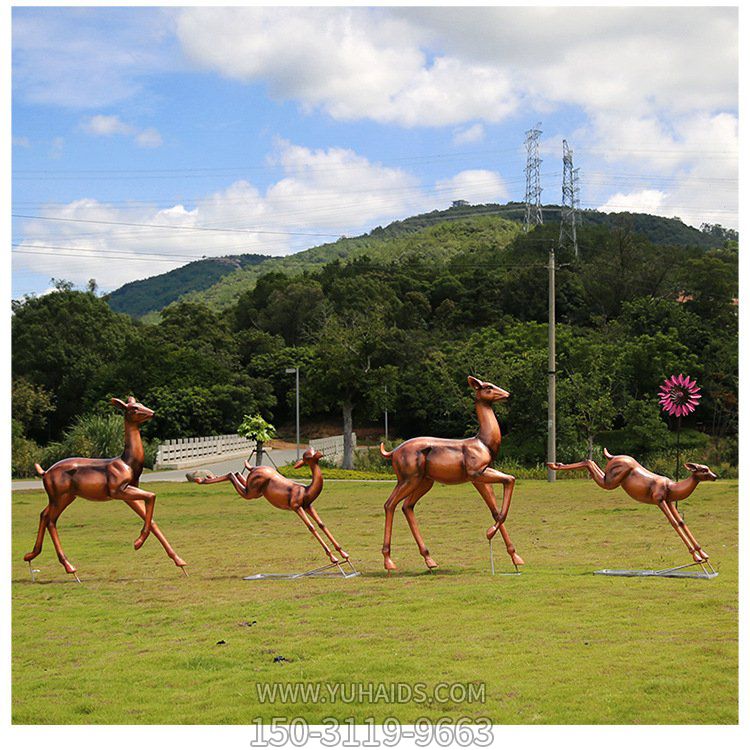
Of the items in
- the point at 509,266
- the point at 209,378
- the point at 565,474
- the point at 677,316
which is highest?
the point at 509,266

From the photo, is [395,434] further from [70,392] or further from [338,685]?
[338,685]

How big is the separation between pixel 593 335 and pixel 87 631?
4434 cm

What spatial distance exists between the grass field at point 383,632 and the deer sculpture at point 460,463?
0.97 m

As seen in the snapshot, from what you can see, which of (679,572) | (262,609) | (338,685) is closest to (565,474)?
(679,572)

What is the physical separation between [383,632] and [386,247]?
88937mm

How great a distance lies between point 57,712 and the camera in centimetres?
715

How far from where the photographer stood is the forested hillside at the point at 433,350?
37844mm

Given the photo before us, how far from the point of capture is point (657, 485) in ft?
37.6

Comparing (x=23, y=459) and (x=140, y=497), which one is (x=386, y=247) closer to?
(x=23, y=459)

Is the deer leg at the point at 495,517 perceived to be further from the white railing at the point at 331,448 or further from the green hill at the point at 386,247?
the green hill at the point at 386,247

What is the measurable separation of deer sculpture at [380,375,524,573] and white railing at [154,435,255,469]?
27763 millimetres

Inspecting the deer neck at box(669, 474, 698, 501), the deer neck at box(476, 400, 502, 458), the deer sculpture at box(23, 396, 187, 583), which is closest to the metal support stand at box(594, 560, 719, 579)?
the deer neck at box(669, 474, 698, 501)

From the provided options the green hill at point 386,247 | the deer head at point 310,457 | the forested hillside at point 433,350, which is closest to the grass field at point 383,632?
the deer head at point 310,457

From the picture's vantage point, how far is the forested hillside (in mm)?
37844
